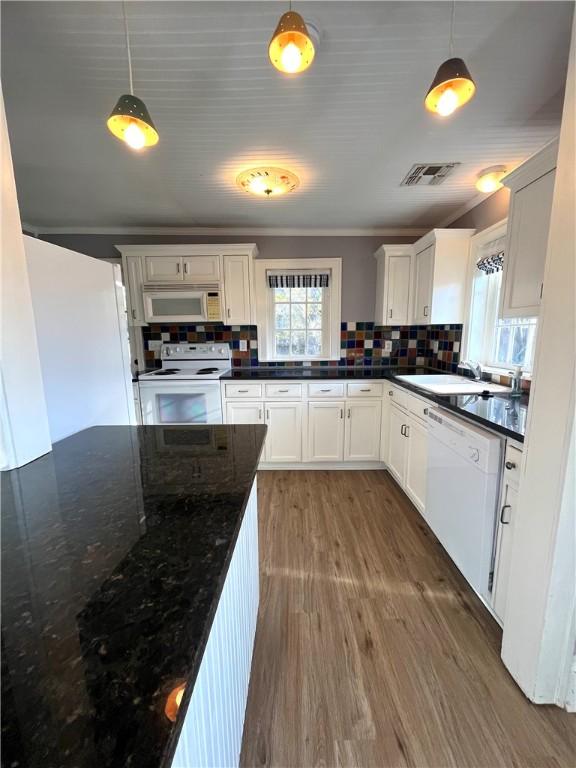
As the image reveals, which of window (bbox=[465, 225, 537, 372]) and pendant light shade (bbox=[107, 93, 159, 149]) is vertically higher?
pendant light shade (bbox=[107, 93, 159, 149])

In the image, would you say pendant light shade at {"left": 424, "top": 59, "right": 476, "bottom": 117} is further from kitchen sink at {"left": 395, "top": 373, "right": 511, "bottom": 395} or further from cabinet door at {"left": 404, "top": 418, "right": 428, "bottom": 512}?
cabinet door at {"left": 404, "top": 418, "right": 428, "bottom": 512}

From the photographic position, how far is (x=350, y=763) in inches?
38.3

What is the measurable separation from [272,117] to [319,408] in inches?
80.7

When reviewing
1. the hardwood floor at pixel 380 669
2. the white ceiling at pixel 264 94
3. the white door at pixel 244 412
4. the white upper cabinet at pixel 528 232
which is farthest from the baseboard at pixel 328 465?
the white ceiling at pixel 264 94

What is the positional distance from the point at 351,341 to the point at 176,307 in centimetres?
182

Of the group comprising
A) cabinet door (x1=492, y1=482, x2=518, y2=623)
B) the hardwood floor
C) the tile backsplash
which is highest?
the tile backsplash

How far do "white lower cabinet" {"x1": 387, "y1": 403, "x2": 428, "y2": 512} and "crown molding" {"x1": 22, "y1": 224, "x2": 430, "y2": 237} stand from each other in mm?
1813

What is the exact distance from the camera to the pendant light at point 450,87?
3.17 ft

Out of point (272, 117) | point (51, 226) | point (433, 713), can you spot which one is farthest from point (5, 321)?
point (51, 226)

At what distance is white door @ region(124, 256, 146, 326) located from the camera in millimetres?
2920

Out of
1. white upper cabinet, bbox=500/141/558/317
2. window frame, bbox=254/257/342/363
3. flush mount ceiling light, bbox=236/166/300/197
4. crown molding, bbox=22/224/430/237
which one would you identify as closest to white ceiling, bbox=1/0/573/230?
flush mount ceiling light, bbox=236/166/300/197

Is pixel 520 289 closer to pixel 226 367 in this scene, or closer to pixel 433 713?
pixel 433 713

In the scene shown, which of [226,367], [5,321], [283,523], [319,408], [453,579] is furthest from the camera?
[226,367]

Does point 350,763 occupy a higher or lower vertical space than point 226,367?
lower
